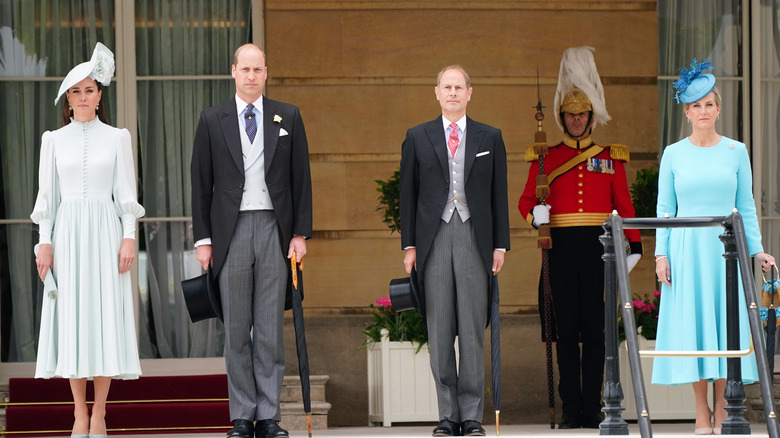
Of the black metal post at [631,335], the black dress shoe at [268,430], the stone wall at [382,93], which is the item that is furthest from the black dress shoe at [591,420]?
the black metal post at [631,335]

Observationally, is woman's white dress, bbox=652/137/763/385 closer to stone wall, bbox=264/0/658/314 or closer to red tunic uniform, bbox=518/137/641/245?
red tunic uniform, bbox=518/137/641/245

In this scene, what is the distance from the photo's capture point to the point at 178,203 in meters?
9.62

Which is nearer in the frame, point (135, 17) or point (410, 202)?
point (410, 202)

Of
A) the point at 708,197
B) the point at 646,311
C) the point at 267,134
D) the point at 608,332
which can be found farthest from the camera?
the point at 646,311

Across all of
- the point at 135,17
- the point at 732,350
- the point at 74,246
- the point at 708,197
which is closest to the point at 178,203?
the point at 135,17

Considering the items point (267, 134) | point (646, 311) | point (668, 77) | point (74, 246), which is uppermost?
point (668, 77)

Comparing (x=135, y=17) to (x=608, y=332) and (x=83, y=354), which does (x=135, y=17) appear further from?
(x=608, y=332)

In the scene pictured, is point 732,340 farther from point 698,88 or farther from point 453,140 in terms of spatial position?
point 453,140

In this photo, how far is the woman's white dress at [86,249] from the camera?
6047 millimetres

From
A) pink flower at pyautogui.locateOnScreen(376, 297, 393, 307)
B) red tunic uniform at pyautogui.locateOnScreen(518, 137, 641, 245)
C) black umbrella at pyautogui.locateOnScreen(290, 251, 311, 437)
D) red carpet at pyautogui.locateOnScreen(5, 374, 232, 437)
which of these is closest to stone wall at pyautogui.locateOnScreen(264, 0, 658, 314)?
pink flower at pyautogui.locateOnScreen(376, 297, 393, 307)

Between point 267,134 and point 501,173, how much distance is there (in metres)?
1.18

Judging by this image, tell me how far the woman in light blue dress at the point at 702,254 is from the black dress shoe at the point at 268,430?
200cm

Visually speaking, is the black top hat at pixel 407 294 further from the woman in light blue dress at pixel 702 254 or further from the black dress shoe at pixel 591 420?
the black dress shoe at pixel 591 420

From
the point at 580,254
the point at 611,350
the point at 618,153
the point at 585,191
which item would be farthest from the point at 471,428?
the point at 618,153
